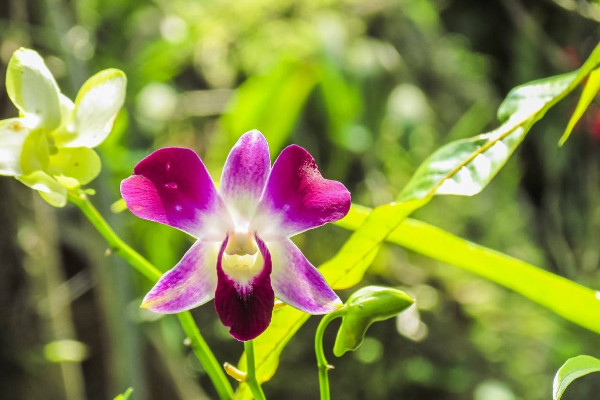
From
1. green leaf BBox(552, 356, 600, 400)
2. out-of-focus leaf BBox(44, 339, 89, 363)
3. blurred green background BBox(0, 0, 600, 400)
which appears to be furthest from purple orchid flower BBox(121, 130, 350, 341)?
out-of-focus leaf BBox(44, 339, 89, 363)

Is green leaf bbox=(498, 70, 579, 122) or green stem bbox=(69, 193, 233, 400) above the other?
green leaf bbox=(498, 70, 579, 122)

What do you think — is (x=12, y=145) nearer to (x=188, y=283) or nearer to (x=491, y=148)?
(x=188, y=283)

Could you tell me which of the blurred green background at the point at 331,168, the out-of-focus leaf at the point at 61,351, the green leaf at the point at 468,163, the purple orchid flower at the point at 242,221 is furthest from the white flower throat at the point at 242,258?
the out-of-focus leaf at the point at 61,351

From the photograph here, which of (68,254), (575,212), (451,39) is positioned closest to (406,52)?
(451,39)

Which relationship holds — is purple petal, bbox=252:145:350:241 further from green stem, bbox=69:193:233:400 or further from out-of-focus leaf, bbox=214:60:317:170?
out-of-focus leaf, bbox=214:60:317:170

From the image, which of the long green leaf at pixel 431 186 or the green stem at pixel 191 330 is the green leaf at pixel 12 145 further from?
the long green leaf at pixel 431 186

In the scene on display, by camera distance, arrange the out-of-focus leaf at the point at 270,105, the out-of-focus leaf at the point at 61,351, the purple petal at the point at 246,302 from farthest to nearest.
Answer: the out-of-focus leaf at the point at 270,105 < the out-of-focus leaf at the point at 61,351 < the purple petal at the point at 246,302

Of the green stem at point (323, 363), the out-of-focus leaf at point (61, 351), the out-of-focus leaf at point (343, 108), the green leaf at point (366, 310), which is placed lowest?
the out-of-focus leaf at point (61, 351)
